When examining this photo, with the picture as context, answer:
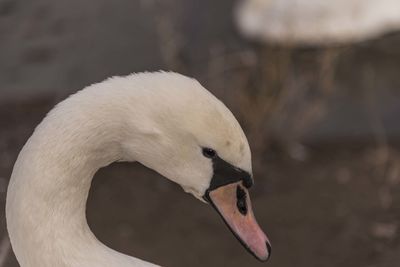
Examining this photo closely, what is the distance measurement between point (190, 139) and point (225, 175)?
13 centimetres

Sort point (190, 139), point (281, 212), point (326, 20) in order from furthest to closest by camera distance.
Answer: point (326, 20), point (281, 212), point (190, 139)

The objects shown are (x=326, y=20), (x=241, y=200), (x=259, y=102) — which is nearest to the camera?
(x=241, y=200)

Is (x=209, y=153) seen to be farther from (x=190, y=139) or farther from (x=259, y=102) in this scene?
(x=259, y=102)

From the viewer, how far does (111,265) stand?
2.17 metres

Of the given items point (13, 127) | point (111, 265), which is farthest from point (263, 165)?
point (111, 265)

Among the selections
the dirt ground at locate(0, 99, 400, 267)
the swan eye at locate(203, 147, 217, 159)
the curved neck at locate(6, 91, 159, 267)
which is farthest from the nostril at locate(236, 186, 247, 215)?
the dirt ground at locate(0, 99, 400, 267)

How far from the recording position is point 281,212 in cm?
437

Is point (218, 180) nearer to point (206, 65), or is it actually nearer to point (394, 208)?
point (394, 208)

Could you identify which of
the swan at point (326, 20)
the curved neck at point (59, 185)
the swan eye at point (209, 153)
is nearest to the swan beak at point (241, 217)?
the swan eye at point (209, 153)

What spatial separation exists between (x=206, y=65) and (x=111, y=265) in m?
3.15

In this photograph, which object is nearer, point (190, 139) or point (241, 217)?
point (190, 139)

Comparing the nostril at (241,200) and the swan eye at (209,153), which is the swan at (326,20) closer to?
the nostril at (241,200)

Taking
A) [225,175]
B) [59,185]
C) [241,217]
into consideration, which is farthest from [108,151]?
[241,217]

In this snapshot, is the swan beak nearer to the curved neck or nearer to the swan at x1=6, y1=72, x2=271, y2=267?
the swan at x1=6, y1=72, x2=271, y2=267
